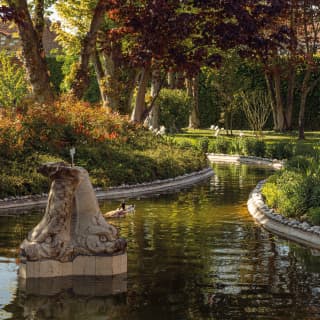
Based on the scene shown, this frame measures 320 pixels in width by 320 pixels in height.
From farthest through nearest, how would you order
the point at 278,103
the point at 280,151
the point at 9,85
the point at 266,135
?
the point at 9,85 → the point at 278,103 → the point at 266,135 → the point at 280,151

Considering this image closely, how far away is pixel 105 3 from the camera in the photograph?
87.2ft

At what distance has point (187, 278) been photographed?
32.3 feet

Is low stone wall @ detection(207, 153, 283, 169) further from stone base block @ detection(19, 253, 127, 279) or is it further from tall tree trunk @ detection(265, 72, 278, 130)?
stone base block @ detection(19, 253, 127, 279)

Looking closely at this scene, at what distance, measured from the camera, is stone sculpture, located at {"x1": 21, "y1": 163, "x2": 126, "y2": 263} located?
31.2 ft

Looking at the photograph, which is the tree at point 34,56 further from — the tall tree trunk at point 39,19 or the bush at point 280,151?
the bush at point 280,151

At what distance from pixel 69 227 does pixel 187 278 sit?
155 centimetres

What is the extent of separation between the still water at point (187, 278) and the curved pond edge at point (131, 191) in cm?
113

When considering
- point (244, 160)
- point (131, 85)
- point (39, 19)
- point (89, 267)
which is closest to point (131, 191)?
point (39, 19)

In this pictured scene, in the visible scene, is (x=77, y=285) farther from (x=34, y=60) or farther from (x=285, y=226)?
(x=34, y=60)

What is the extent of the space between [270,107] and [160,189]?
92.5 ft

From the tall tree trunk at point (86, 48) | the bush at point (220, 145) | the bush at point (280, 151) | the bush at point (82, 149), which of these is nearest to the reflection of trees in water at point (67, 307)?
the bush at point (82, 149)

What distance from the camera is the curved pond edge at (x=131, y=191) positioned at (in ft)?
54.1

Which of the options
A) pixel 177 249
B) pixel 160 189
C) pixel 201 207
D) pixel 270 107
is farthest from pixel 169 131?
pixel 177 249

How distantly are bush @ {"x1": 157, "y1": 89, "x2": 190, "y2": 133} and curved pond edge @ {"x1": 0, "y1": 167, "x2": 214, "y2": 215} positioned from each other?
16762mm
